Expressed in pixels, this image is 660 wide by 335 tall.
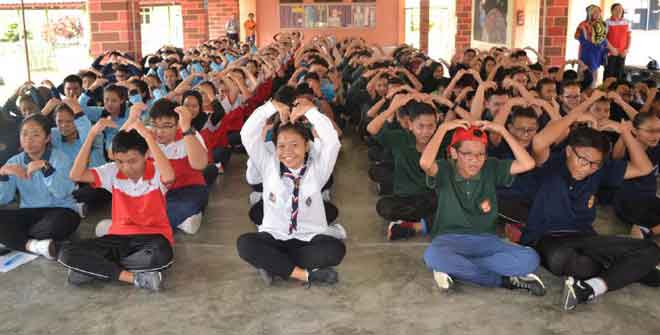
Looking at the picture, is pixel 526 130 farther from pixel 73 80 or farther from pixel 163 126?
pixel 73 80

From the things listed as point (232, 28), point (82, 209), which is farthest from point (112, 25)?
point (232, 28)

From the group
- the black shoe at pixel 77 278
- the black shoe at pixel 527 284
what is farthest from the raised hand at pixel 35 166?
the black shoe at pixel 527 284

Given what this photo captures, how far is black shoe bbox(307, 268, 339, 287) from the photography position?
376 centimetres

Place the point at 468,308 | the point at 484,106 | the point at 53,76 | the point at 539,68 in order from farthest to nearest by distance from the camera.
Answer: the point at 53,76
the point at 539,68
the point at 484,106
the point at 468,308

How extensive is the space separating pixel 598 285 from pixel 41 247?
3.22m

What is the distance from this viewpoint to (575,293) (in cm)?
342

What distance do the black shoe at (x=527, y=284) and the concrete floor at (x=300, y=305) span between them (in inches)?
1.8

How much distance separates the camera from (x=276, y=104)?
12.7ft

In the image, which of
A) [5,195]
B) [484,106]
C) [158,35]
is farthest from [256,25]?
[5,195]

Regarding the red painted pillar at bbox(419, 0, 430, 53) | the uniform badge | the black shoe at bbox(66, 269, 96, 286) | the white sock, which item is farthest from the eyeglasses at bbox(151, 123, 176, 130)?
the red painted pillar at bbox(419, 0, 430, 53)

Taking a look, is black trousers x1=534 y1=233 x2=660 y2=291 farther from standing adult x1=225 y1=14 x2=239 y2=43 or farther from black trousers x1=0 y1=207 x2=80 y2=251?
standing adult x1=225 y1=14 x2=239 y2=43

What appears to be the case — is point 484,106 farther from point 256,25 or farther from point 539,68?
point 256,25

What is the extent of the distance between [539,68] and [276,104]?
5.74m

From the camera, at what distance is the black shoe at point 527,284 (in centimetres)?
361
